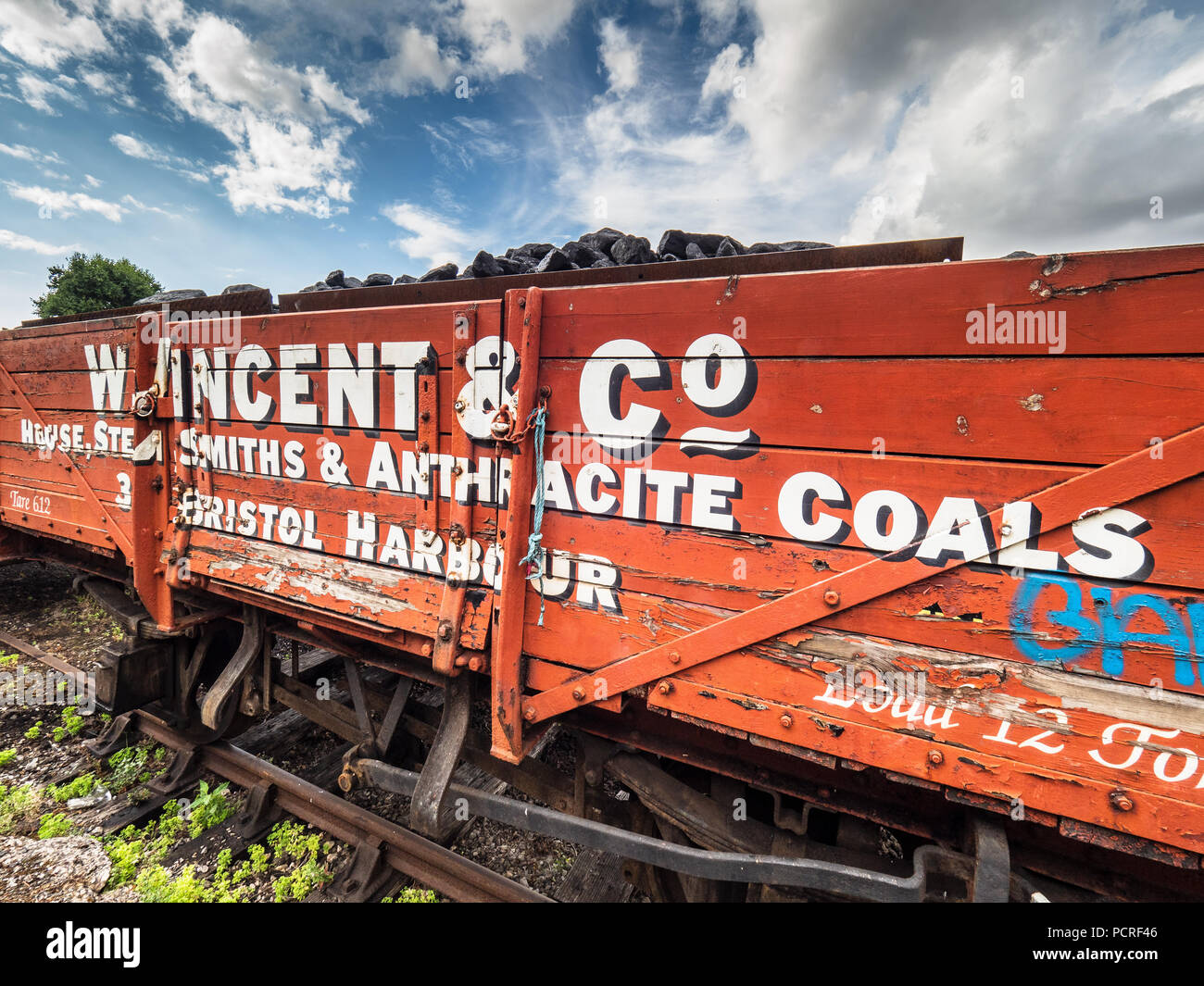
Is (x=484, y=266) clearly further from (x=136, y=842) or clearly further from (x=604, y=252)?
(x=136, y=842)

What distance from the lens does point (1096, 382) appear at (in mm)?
1302

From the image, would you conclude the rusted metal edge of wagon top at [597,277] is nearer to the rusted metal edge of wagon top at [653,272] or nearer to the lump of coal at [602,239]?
the rusted metal edge of wagon top at [653,272]

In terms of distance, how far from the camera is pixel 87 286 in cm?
2533

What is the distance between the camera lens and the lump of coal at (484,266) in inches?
112

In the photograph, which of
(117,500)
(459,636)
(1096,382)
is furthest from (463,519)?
(117,500)

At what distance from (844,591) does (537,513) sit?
3.67ft

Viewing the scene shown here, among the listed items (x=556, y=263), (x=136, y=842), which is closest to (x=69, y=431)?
(x=136, y=842)

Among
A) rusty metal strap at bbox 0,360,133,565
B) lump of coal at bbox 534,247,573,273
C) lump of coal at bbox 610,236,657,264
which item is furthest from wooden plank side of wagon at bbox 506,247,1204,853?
rusty metal strap at bbox 0,360,133,565

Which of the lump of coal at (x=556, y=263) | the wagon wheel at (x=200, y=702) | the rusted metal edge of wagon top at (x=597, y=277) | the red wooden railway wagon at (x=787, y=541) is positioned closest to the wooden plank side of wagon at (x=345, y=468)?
the red wooden railway wagon at (x=787, y=541)

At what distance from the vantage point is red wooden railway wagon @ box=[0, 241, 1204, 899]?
→ 51.6 inches

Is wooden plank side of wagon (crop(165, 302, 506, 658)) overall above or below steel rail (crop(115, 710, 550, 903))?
above

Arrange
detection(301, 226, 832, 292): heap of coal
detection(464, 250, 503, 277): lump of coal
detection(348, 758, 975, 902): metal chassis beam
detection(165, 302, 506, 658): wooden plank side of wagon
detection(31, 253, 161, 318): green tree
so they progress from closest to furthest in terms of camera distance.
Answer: detection(348, 758, 975, 902): metal chassis beam, detection(165, 302, 506, 658): wooden plank side of wagon, detection(301, 226, 832, 292): heap of coal, detection(464, 250, 503, 277): lump of coal, detection(31, 253, 161, 318): green tree

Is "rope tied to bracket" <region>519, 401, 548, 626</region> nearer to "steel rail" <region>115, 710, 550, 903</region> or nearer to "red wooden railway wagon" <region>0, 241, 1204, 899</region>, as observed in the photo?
"red wooden railway wagon" <region>0, 241, 1204, 899</region>

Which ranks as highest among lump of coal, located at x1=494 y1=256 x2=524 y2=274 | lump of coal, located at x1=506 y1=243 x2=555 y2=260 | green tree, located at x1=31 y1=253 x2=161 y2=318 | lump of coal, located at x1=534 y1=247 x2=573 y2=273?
green tree, located at x1=31 y1=253 x2=161 y2=318
